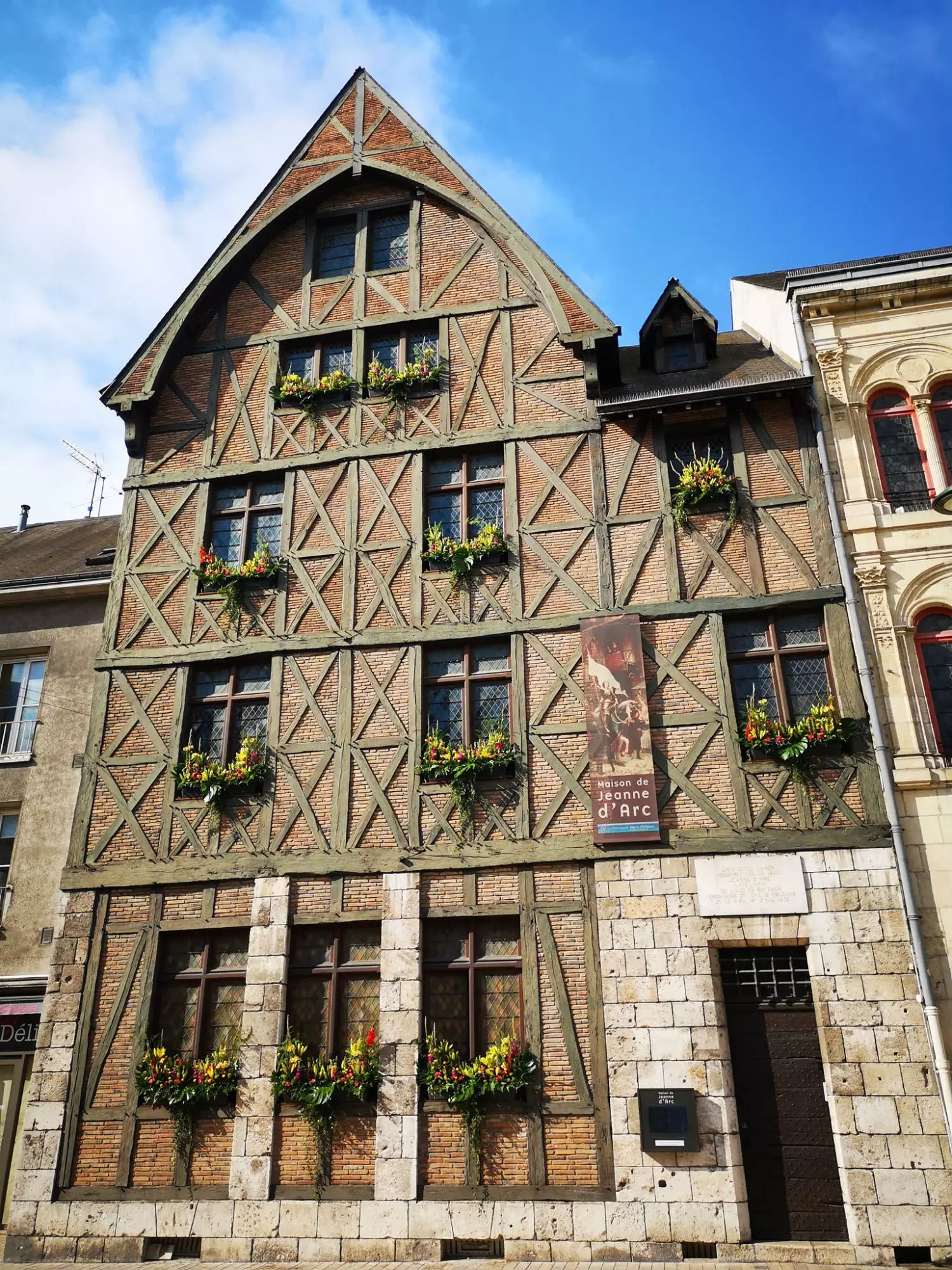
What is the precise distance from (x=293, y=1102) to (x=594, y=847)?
452 cm

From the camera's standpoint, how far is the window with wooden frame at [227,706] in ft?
43.5

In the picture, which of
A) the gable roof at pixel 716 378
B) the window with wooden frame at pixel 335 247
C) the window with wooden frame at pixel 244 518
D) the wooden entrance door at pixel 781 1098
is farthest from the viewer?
the window with wooden frame at pixel 335 247

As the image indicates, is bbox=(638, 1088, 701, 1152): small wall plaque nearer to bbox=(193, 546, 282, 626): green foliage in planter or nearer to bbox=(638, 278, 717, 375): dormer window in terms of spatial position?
bbox=(193, 546, 282, 626): green foliage in planter

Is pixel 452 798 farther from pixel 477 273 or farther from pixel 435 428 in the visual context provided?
pixel 477 273

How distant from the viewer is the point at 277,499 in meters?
14.5

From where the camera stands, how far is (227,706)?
44.0 feet

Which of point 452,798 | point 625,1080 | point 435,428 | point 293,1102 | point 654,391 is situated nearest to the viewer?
point 625,1080

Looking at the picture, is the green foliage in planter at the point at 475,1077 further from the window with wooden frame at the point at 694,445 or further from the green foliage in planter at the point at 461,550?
the window with wooden frame at the point at 694,445

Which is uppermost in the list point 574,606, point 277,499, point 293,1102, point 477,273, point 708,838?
point 477,273

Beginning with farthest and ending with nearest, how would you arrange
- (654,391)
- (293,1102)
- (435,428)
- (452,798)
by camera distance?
(435,428), (654,391), (452,798), (293,1102)

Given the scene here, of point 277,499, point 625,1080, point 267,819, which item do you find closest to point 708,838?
point 625,1080

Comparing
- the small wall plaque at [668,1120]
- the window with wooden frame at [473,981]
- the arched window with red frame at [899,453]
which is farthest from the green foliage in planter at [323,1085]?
the arched window with red frame at [899,453]

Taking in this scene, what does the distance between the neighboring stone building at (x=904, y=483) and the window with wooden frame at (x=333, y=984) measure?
20.7 feet

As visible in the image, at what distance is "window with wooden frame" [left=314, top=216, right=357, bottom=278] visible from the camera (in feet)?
51.9
